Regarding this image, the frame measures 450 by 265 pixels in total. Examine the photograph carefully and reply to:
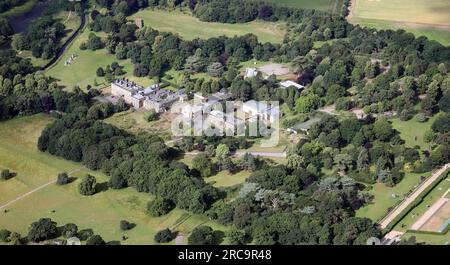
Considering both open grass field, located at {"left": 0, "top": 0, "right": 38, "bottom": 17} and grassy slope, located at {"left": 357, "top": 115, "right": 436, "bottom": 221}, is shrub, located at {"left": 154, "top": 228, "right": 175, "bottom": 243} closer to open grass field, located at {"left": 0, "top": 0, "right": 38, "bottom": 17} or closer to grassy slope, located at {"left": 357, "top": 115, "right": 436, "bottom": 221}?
grassy slope, located at {"left": 357, "top": 115, "right": 436, "bottom": 221}

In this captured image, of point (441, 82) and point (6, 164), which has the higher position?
point (441, 82)

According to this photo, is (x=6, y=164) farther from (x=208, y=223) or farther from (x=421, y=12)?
(x=421, y=12)

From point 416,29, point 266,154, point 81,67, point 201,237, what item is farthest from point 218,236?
point 416,29

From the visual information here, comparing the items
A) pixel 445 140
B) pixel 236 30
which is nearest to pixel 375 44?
pixel 236 30

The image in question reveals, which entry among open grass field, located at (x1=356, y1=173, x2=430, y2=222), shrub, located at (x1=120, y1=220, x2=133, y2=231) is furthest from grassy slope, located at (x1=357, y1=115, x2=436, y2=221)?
shrub, located at (x1=120, y1=220, x2=133, y2=231)
